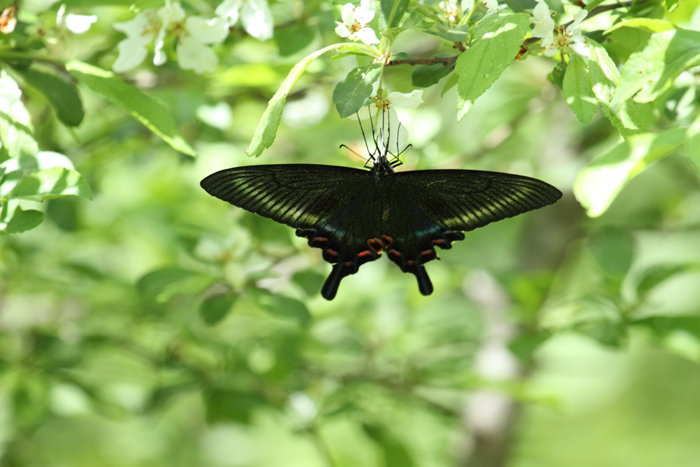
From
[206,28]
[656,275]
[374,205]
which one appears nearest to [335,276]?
[374,205]

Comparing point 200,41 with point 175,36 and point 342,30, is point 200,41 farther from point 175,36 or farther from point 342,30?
point 342,30

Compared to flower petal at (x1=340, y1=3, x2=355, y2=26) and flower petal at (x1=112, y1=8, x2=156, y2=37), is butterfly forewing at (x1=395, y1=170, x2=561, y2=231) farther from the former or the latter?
flower petal at (x1=112, y1=8, x2=156, y2=37)

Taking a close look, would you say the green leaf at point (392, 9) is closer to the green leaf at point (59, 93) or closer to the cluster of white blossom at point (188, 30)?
the cluster of white blossom at point (188, 30)

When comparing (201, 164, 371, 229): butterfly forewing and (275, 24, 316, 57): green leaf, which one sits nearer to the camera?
(201, 164, 371, 229): butterfly forewing

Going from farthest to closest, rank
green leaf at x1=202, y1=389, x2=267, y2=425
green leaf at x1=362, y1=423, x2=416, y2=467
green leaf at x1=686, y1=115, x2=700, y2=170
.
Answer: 1. green leaf at x1=362, y1=423, x2=416, y2=467
2. green leaf at x1=202, y1=389, x2=267, y2=425
3. green leaf at x1=686, y1=115, x2=700, y2=170

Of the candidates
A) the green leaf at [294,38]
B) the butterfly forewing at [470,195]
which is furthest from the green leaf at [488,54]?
the green leaf at [294,38]

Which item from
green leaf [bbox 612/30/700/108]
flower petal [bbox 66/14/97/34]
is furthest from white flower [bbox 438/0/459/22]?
flower petal [bbox 66/14/97/34]

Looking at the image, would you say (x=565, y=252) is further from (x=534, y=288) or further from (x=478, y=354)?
(x=534, y=288)
